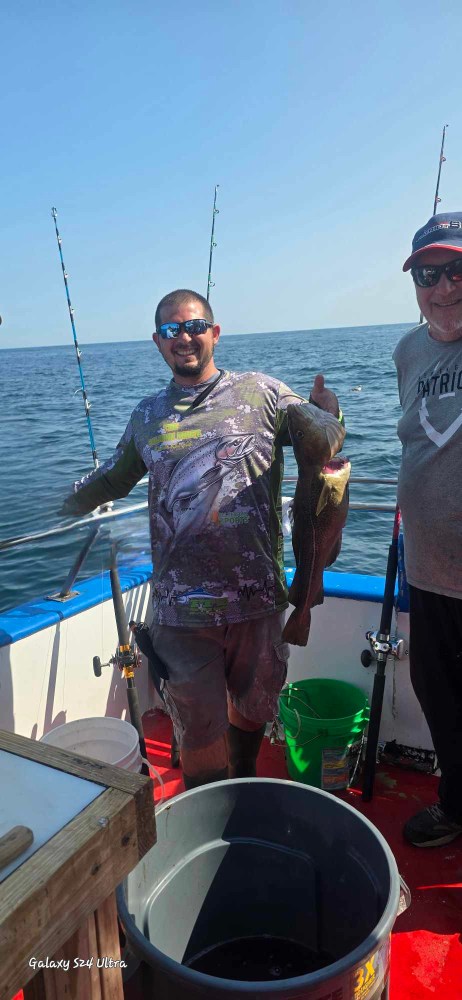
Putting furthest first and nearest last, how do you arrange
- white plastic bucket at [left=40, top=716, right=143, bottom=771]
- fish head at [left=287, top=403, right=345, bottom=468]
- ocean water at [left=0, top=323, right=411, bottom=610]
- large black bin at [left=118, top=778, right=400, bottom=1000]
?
ocean water at [left=0, top=323, right=411, bottom=610] < white plastic bucket at [left=40, top=716, right=143, bottom=771] < fish head at [left=287, top=403, right=345, bottom=468] < large black bin at [left=118, top=778, right=400, bottom=1000]

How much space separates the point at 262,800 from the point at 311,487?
1060mm

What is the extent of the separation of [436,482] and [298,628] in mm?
763

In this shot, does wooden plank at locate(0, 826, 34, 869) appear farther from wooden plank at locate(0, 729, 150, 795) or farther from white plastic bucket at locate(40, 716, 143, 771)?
white plastic bucket at locate(40, 716, 143, 771)

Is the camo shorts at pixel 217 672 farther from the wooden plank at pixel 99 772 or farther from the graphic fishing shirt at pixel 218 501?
the wooden plank at pixel 99 772

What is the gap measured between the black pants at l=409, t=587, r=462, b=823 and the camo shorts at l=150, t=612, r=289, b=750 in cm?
56

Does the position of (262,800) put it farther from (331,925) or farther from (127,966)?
(127,966)

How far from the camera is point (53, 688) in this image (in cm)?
339

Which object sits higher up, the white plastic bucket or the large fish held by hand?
the large fish held by hand

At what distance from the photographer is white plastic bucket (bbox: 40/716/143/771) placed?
2928 mm

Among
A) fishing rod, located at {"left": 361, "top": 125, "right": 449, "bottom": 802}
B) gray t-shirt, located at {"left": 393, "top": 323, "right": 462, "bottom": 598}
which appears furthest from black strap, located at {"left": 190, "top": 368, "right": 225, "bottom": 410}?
fishing rod, located at {"left": 361, "top": 125, "right": 449, "bottom": 802}

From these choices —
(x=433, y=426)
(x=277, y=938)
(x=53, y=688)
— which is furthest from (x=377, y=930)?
(x=53, y=688)

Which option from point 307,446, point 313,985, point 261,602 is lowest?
point 313,985

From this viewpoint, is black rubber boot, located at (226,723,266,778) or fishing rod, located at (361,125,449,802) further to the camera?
fishing rod, located at (361,125,449,802)

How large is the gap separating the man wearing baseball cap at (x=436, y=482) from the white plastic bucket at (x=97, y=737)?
4.32 ft
